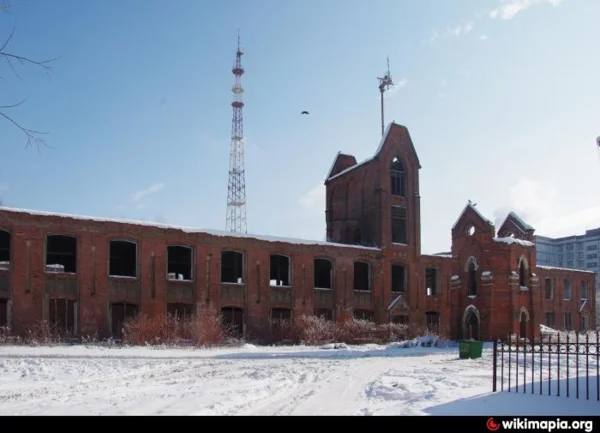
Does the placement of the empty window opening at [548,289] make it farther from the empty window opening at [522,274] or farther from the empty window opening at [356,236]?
the empty window opening at [356,236]

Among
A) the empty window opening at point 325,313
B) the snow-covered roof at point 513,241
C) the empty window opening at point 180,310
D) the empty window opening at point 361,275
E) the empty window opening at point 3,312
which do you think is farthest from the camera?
the empty window opening at point 361,275

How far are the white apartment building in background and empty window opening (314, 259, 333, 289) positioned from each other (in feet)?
284

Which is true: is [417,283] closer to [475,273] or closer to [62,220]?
[475,273]

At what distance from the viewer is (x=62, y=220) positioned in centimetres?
2862

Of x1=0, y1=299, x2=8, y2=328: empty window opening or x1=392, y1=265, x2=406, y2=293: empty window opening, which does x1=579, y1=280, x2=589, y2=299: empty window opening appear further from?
x1=0, y1=299, x2=8, y2=328: empty window opening

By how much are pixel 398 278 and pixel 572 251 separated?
8752cm

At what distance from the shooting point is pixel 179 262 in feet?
106

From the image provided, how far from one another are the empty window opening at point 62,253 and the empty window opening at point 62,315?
1.56 m

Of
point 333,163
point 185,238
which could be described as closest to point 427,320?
point 333,163

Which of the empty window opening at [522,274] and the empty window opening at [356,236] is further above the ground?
the empty window opening at [356,236]

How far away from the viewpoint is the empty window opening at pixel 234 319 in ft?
108

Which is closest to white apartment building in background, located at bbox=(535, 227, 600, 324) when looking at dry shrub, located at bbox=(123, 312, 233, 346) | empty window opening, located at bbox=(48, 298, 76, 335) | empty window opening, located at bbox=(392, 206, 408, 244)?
empty window opening, located at bbox=(392, 206, 408, 244)

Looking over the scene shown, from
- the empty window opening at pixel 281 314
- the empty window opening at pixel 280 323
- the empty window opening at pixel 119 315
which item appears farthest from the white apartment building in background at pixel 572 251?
the empty window opening at pixel 119 315

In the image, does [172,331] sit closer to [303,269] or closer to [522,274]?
[303,269]
